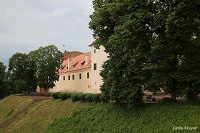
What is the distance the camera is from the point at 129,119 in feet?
39.1

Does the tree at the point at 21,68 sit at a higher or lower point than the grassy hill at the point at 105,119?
higher

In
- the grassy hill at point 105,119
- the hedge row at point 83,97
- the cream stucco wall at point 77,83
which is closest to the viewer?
the grassy hill at point 105,119

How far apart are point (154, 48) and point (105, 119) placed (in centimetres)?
697

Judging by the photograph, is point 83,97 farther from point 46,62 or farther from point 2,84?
point 2,84

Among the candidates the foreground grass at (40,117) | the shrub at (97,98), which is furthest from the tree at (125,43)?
the foreground grass at (40,117)

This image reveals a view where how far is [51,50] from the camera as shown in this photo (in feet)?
111

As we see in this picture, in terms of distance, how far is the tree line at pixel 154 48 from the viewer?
10008mm

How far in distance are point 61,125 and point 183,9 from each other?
44.7 feet

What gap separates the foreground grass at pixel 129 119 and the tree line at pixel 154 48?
1.04 meters

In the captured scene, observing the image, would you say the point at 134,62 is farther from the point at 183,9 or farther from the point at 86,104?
the point at 86,104

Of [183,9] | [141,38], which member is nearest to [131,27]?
[141,38]

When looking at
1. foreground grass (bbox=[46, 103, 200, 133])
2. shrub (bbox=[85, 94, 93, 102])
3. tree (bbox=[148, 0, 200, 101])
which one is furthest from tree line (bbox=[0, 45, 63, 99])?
tree (bbox=[148, 0, 200, 101])

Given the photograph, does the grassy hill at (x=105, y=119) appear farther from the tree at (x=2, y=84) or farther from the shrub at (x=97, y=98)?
the tree at (x=2, y=84)

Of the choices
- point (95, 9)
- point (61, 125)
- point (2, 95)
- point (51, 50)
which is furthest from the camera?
point (2, 95)
